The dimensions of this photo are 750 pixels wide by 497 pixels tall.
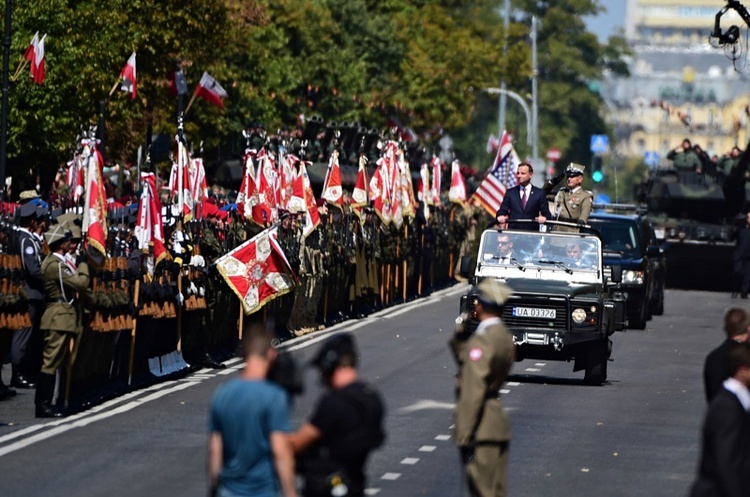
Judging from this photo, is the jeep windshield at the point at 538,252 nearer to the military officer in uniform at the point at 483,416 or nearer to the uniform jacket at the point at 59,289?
the uniform jacket at the point at 59,289

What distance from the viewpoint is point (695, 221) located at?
48406 millimetres

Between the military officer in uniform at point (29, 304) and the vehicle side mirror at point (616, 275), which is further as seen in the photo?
the vehicle side mirror at point (616, 275)

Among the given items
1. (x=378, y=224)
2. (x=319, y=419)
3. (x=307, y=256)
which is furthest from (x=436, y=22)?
(x=319, y=419)

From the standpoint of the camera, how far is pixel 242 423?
34.5 ft

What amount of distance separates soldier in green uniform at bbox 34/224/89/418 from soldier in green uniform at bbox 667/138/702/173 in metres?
32.2

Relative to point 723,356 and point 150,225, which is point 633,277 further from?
point 723,356

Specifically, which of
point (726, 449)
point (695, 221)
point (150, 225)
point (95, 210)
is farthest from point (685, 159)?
point (726, 449)

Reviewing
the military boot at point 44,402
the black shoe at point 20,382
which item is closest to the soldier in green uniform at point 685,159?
the black shoe at point 20,382

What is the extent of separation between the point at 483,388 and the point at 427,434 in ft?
20.4

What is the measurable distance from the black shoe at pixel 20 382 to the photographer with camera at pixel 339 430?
1181 cm

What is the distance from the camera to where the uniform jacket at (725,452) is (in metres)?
11.2

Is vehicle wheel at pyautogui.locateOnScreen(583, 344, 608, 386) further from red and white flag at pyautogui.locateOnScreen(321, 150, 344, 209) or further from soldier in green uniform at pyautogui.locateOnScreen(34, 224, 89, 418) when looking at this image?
red and white flag at pyautogui.locateOnScreen(321, 150, 344, 209)

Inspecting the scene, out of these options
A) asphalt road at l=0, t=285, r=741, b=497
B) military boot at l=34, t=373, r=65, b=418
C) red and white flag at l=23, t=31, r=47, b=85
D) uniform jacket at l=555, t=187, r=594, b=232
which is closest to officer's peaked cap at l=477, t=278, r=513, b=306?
asphalt road at l=0, t=285, r=741, b=497

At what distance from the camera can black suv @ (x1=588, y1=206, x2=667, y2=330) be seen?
33.0m
